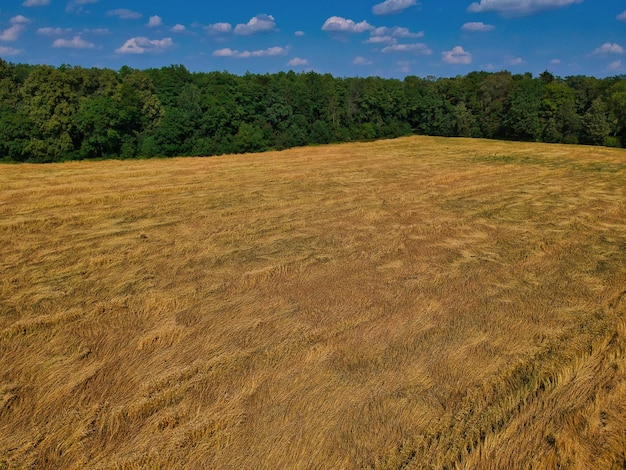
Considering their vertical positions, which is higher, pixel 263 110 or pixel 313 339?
pixel 263 110

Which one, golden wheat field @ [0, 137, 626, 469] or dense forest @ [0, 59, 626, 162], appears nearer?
golden wheat field @ [0, 137, 626, 469]

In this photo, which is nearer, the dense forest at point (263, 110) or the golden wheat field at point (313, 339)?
the golden wheat field at point (313, 339)

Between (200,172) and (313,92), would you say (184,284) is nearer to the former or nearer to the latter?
(200,172)

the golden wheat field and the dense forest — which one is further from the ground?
the dense forest

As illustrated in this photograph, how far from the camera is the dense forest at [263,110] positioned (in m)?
30.0

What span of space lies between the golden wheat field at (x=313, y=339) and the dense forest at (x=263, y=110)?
20.1 m

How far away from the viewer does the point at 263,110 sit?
40.4 metres

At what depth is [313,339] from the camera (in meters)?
5.90

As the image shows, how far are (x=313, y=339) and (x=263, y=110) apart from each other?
37335 mm

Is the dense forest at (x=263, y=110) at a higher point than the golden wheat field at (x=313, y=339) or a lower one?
higher

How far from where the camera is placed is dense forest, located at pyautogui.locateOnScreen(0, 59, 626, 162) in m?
30.0

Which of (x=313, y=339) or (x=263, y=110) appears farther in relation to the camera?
(x=263, y=110)

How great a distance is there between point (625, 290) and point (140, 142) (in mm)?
33618

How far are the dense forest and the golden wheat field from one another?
20.1 m
